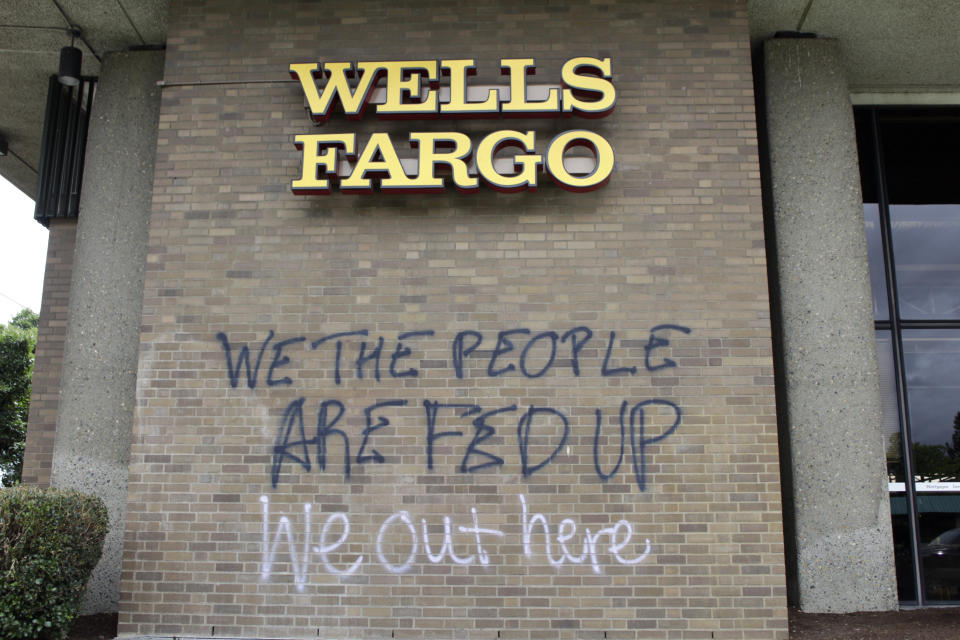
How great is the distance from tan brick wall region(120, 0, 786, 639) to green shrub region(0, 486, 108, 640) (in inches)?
19.1

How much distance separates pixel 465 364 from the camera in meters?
6.02

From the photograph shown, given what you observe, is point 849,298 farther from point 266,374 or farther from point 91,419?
point 91,419

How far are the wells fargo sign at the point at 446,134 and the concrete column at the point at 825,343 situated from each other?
6.69ft

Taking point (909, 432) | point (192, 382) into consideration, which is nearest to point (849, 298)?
point (909, 432)

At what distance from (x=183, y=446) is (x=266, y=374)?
0.87 meters

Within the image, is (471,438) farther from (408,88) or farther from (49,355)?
(49,355)

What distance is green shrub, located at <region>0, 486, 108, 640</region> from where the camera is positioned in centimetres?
506

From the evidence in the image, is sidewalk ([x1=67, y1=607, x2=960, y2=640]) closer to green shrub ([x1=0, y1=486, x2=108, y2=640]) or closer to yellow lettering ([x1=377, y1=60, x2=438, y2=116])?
green shrub ([x1=0, y1=486, x2=108, y2=640])

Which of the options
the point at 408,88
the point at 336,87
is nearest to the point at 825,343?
the point at 408,88

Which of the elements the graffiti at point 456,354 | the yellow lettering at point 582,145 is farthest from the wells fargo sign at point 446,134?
the graffiti at point 456,354

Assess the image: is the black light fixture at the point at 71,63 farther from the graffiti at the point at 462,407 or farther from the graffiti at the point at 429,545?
the graffiti at the point at 429,545

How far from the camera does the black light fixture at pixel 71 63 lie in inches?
290

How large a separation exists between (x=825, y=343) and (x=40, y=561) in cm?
650

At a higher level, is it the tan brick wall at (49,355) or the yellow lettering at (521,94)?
the yellow lettering at (521,94)
